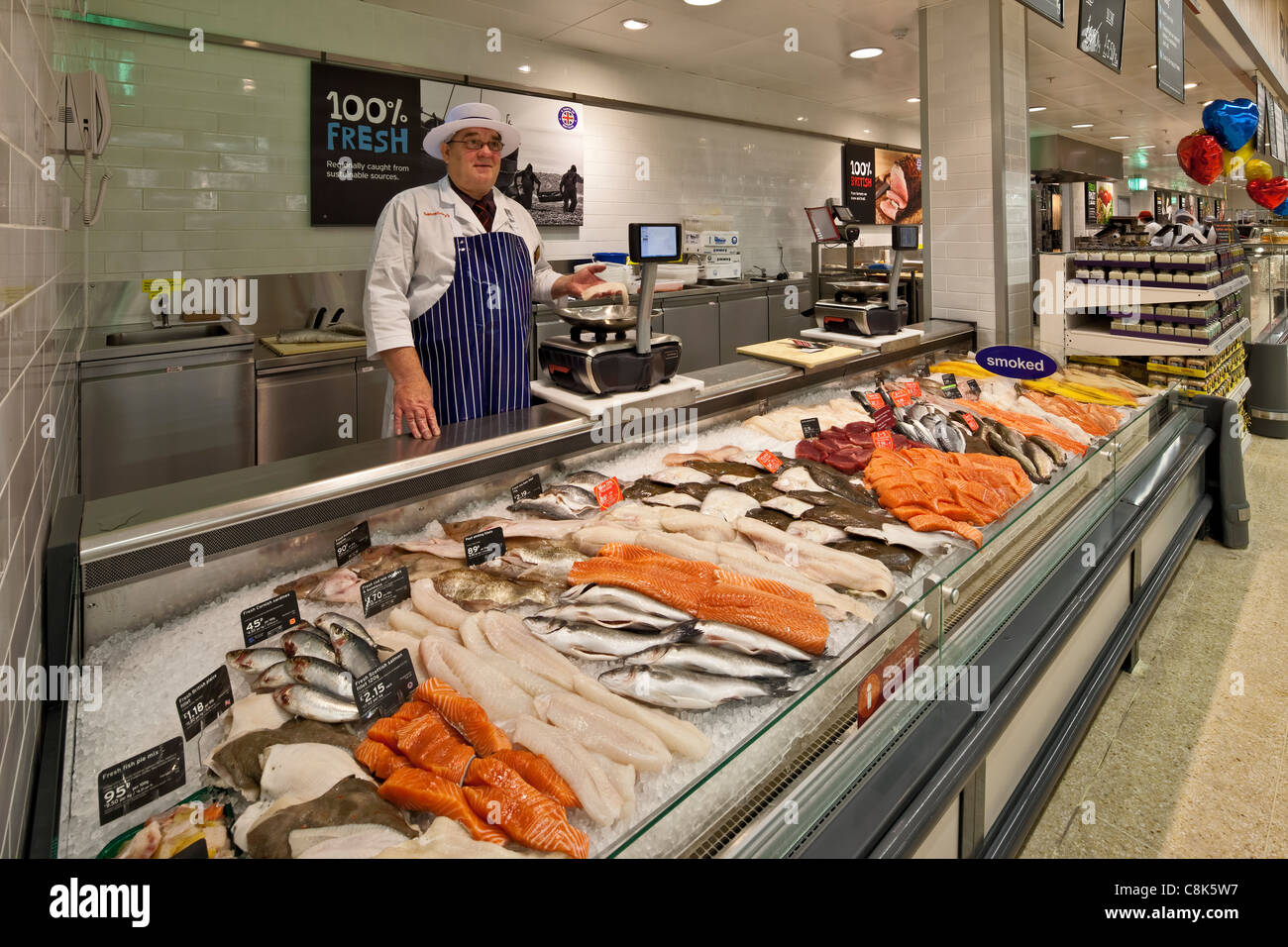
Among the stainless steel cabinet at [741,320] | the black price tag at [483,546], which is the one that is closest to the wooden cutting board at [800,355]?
the black price tag at [483,546]

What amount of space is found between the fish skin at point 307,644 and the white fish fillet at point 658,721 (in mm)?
469

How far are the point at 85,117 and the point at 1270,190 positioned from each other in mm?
13120

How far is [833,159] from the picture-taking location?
33.0 feet

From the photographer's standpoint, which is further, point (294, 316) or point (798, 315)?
point (798, 315)

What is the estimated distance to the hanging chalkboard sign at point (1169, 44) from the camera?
5035 millimetres

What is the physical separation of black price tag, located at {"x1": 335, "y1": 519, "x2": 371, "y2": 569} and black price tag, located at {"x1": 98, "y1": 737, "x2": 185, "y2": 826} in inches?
26.9

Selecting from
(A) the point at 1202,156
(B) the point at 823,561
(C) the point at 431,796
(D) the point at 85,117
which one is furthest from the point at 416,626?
(A) the point at 1202,156

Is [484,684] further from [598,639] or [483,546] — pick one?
[483,546]

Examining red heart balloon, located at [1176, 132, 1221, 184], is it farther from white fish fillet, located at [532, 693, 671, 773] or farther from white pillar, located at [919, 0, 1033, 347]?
white fish fillet, located at [532, 693, 671, 773]

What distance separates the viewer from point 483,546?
1.80 metres

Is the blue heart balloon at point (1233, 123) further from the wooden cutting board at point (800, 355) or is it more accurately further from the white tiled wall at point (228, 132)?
the wooden cutting board at point (800, 355)
